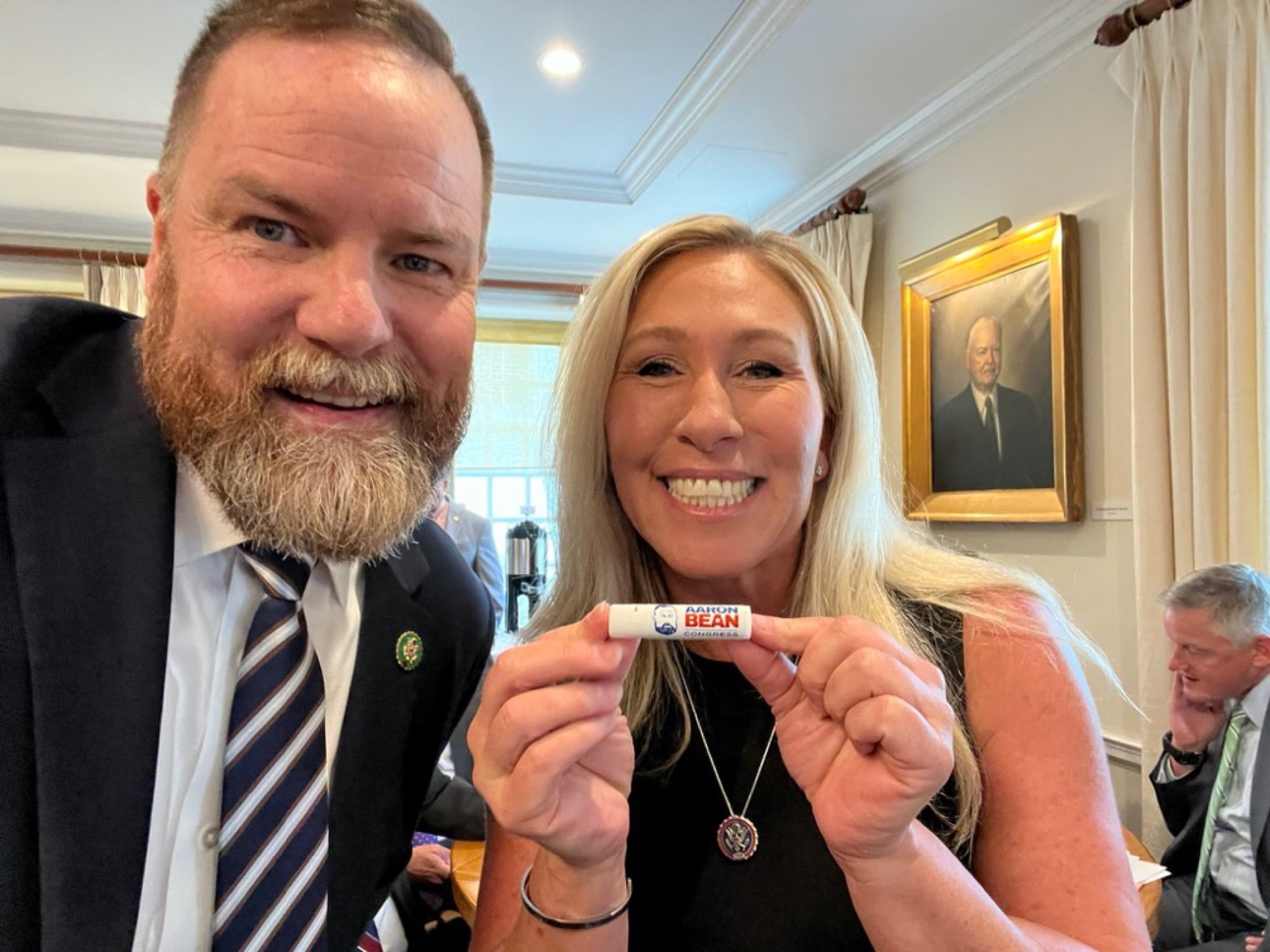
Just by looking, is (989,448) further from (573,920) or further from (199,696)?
(199,696)

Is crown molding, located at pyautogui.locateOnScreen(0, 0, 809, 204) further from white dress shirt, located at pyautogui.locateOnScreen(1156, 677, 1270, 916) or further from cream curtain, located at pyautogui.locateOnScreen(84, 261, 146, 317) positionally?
white dress shirt, located at pyautogui.locateOnScreen(1156, 677, 1270, 916)

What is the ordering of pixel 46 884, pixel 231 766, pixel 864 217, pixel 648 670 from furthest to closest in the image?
1. pixel 864 217
2. pixel 648 670
3. pixel 231 766
4. pixel 46 884

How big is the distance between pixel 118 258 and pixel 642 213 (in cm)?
325

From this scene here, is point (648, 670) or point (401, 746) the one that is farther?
point (648, 670)

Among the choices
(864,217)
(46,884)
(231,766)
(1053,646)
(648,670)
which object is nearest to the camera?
(46,884)

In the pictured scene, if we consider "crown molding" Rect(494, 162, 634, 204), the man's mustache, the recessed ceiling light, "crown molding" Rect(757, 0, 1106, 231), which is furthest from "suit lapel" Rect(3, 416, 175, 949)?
"crown molding" Rect(494, 162, 634, 204)

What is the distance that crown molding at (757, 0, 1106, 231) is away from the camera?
9.06 ft

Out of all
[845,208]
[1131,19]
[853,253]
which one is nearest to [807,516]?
[1131,19]

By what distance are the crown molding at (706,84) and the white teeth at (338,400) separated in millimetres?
2480

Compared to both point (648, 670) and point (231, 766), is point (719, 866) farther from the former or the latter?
point (231, 766)

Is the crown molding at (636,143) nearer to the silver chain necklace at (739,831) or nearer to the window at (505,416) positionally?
the window at (505,416)

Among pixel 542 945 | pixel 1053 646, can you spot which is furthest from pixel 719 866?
pixel 1053 646

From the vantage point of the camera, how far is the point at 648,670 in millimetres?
1126

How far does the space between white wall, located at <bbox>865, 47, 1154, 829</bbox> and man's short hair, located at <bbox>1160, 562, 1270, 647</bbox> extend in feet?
1.49
